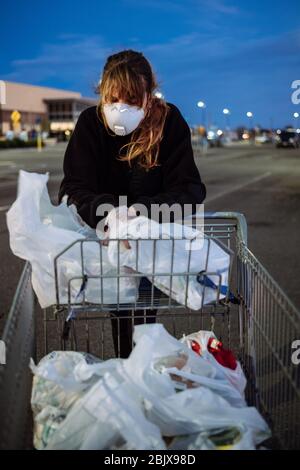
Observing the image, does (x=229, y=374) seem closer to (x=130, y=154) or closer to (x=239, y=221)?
(x=239, y=221)

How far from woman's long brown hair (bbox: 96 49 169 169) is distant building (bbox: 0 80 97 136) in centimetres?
7674

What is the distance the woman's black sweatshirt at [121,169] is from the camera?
2873 mm

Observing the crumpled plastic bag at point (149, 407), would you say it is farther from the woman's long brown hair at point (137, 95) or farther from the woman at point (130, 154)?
the woman's long brown hair at point (137, 95)

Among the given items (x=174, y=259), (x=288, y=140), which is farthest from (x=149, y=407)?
(x=288, y=140)

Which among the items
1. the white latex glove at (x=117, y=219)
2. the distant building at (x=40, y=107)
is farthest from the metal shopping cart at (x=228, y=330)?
the distant building at (x=40, y=107)

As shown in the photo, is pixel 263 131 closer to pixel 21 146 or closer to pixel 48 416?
pixel 21 146

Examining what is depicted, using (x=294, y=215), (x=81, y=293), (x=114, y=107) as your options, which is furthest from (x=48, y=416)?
(x=294, y=215)

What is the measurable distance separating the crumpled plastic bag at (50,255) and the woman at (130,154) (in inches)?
8.1

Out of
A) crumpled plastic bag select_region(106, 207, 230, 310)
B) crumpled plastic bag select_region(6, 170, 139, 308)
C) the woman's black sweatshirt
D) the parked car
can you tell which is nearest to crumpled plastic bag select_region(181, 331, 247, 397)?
crumpled plastic bag select_region(106, 207, 230, 310)

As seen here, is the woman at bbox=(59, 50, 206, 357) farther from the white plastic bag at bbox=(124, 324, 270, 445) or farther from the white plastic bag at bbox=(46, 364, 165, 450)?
the white plastic bag at bbox=(46, 364, 165, 450)

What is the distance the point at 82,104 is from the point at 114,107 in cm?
9694

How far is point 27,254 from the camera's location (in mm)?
2502

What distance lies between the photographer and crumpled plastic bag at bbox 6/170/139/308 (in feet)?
8.18
